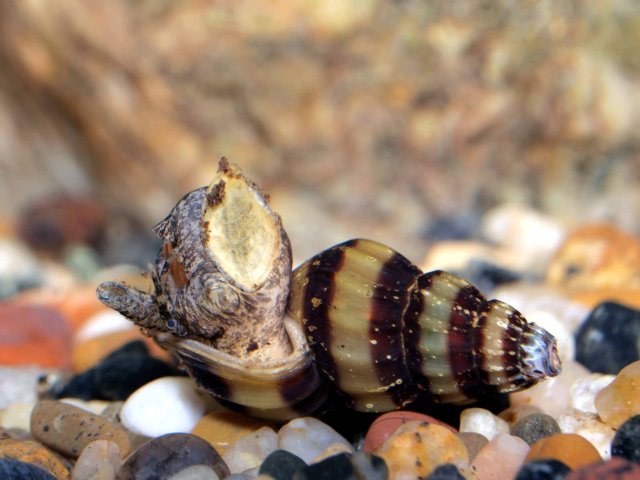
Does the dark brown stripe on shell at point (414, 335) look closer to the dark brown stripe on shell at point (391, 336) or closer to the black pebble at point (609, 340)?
the dark brown stripe on shell at point (391, 336)

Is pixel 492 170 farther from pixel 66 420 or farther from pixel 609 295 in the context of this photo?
pixel 66 420

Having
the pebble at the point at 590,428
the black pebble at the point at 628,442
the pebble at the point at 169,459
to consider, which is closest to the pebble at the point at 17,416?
the pebble at the point at 169,459

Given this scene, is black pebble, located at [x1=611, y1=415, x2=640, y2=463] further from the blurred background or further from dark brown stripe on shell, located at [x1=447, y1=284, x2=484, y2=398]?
the blurred background

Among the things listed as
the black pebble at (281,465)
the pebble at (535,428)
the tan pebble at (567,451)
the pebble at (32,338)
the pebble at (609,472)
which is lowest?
the pebble at (609,472)

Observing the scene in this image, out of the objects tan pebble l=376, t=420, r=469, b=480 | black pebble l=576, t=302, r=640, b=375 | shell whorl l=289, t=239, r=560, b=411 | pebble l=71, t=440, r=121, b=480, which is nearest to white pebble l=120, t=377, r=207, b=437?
pebble l=71, t=440, r=121, b=480

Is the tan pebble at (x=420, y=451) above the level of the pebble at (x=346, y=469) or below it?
above

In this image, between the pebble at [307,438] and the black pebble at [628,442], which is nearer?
the black pebble at [628,442]

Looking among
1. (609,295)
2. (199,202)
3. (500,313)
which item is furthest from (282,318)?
(609,295)
